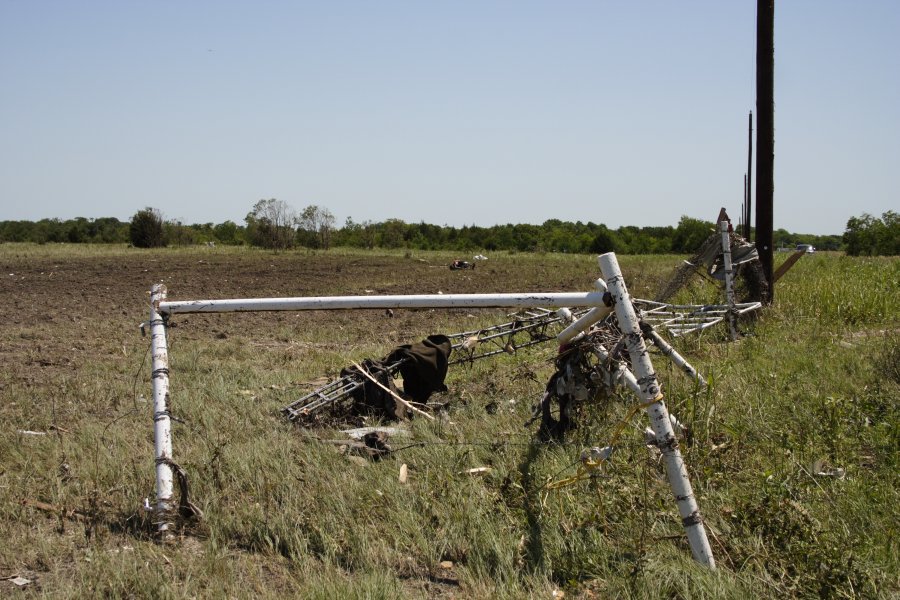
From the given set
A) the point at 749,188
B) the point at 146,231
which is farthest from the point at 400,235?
the point at 749,188

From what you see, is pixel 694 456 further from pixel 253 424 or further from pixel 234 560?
pixel 253 424

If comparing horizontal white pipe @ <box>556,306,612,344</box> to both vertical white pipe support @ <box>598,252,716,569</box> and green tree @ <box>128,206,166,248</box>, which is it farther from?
green tree @ <box>128,206,166,248</box>

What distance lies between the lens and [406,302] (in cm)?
345

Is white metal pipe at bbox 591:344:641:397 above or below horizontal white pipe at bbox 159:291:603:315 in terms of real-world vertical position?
below

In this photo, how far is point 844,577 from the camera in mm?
2721

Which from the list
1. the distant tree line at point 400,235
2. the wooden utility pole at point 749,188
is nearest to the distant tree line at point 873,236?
the distant tree line at point 400,235

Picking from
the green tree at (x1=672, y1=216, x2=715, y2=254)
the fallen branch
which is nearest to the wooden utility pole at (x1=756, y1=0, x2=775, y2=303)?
the fallen branch

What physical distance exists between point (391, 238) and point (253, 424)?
31224 millimetres

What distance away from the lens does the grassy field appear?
2.92m

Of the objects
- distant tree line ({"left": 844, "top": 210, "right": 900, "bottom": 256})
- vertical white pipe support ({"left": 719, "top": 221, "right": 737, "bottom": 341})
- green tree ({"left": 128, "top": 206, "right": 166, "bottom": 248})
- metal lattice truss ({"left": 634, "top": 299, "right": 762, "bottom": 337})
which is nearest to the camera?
metal lattice truss ({"left": 634, "top": 299, "right": 762, "bottom": 337})

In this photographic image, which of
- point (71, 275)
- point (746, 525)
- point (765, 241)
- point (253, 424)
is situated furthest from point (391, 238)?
point (746, 525)

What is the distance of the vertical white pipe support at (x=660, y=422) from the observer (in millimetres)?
2902

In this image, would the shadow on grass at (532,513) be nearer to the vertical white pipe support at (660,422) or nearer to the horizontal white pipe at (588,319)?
the vertical white pipe support at (660,422)

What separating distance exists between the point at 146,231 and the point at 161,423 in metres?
31.7
